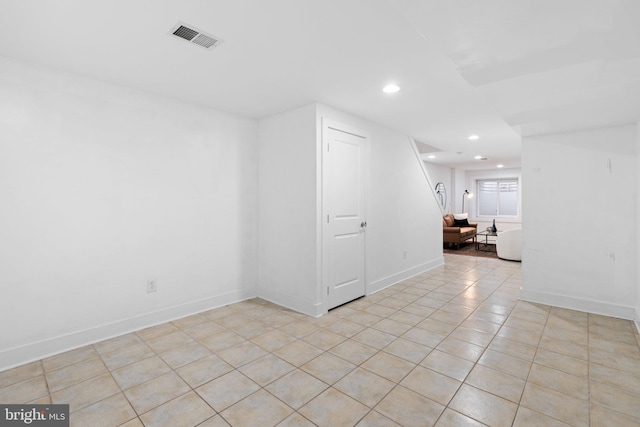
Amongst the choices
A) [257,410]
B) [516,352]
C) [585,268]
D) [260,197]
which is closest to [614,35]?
[516,352]

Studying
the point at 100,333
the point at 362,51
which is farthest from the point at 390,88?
the point at 100,333

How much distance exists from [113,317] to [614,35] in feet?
13.3

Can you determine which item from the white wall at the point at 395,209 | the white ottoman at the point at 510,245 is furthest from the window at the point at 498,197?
the white wall at the point at 395,209

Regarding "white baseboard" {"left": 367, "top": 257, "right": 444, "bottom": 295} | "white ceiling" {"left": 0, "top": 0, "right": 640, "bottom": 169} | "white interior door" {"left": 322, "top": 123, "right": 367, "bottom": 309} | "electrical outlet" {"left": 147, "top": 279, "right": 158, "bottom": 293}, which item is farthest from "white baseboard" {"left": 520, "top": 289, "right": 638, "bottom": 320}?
"electrical outlet" {"left": 147, "top": 279, "right": 158, "bottom": 293}

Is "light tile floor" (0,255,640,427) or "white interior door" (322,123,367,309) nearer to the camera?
"light tile floor" (0,255,640,427)

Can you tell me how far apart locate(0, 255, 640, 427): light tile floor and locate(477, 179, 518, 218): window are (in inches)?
303

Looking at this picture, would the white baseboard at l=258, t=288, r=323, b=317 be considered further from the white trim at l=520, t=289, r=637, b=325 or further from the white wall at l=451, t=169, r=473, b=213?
the white wall at l=451, t=169, r=473, b=213

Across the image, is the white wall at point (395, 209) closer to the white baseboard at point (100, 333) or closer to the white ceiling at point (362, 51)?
the white ceiling at point (362, 51)

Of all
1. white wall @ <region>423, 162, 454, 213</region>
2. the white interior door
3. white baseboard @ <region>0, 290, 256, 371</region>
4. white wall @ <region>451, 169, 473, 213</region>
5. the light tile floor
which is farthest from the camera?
white wall @ <region>451, 169, 473, 213</region>

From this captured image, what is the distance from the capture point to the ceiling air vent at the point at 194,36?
6.30 ft

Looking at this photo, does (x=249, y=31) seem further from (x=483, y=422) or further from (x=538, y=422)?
(x=538, y=422)

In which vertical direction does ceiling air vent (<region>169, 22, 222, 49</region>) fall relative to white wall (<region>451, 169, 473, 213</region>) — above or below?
above

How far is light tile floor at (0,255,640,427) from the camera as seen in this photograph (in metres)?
1.74

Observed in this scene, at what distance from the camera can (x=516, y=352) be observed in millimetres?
2471
